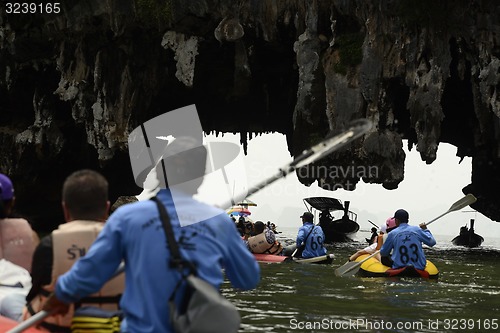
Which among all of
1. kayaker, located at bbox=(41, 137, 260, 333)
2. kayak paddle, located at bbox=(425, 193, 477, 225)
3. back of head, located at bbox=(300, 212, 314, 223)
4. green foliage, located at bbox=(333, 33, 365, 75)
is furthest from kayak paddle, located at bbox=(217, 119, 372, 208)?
green foliage, located at bbox=(333, 33, 365, 75)

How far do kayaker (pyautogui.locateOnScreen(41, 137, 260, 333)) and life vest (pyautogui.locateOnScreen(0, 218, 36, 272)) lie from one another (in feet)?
4.83

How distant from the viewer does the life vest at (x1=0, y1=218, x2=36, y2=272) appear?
201 inches

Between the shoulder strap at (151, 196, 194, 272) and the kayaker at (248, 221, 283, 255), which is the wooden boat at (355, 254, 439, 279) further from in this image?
the shoulder strap at (151, 196, 194, 272)

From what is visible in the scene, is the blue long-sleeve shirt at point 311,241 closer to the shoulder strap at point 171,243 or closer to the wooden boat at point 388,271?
the wooden boat at point 388,271

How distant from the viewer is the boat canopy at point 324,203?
4172cm

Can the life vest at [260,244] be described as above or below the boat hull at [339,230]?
above

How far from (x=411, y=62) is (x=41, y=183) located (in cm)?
1825

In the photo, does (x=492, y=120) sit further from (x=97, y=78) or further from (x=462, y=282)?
(x=97, y=78)

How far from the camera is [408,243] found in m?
13.9

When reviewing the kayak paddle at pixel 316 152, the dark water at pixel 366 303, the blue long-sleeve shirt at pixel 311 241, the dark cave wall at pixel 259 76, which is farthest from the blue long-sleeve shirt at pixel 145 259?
the dark cave wall at pixel 259 76

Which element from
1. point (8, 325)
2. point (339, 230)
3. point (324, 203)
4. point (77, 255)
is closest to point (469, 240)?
point (339, 230)

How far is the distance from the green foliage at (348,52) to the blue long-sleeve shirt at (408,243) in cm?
821

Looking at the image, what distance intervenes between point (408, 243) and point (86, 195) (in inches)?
420

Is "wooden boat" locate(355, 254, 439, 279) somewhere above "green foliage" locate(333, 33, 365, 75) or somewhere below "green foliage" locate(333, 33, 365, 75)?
below
